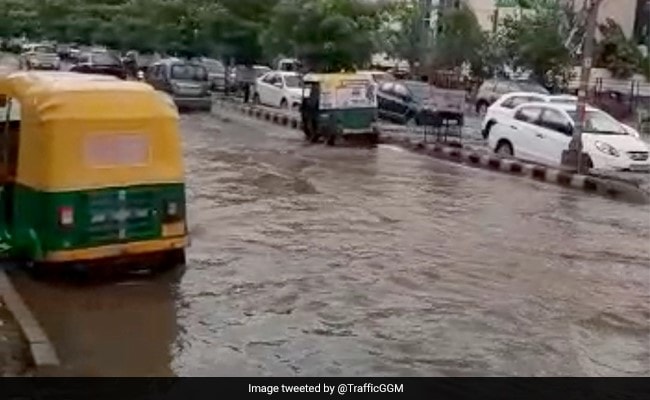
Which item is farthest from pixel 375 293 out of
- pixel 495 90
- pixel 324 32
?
pixel 495 90

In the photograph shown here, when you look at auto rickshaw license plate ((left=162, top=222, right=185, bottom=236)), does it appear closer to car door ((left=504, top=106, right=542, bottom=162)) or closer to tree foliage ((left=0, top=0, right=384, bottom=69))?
car door ((left=504, top=106, right=542, bottom=162))

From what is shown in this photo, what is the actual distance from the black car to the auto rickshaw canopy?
27696 mm

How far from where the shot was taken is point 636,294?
416 inches

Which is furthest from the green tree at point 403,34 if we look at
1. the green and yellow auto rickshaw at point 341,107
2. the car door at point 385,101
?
the green and yellow auto rickshaw at point 341,107

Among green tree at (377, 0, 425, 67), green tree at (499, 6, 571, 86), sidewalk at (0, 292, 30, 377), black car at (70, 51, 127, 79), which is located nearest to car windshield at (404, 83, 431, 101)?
black car at (70, 51, 127, 79)

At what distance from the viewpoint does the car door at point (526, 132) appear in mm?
20922

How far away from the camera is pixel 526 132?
21.1 metres

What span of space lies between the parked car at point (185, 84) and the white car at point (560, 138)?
13.8 m

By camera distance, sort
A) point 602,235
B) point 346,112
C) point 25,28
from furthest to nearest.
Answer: point 25,28 < point 346,112 < point 602,235

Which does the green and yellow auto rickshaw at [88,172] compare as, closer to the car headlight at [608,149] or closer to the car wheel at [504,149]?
the car headlight at [608,149]

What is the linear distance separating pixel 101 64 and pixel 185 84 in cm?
733

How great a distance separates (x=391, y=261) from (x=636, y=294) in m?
2.55

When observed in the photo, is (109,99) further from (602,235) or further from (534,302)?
(602,235)

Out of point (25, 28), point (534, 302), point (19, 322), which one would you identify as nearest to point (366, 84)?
point (534, 302)
